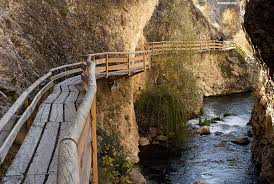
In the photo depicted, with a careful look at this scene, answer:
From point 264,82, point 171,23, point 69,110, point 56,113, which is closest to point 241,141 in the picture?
point 264,82

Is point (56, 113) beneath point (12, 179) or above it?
above

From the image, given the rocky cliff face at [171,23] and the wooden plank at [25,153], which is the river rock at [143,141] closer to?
the rocky cliff face at [171,23]

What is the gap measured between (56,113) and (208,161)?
13.2 m

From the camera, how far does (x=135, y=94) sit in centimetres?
2558

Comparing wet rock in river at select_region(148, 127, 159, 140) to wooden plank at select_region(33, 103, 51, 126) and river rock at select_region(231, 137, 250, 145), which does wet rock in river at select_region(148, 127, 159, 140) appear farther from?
wooden plank at select_region(33, 103, 51, 126)

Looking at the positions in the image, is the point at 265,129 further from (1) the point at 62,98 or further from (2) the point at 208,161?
(1) the point at 62,98

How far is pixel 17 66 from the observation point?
41.8 ft

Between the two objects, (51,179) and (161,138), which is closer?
(51,179)

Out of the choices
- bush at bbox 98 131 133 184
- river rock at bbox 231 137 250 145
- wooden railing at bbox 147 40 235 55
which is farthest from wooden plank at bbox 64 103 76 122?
wooden railing at bbox 147 40 235 55

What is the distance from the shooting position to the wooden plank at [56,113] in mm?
7873

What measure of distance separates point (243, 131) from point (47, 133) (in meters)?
21.1

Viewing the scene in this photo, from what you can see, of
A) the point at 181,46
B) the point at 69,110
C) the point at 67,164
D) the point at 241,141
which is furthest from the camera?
the point at 181,46

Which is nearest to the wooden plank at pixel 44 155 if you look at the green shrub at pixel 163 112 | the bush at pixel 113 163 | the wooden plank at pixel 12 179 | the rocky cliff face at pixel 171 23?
the wooden plank at pixel 12 179

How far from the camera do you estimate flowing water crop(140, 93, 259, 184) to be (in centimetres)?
1758
